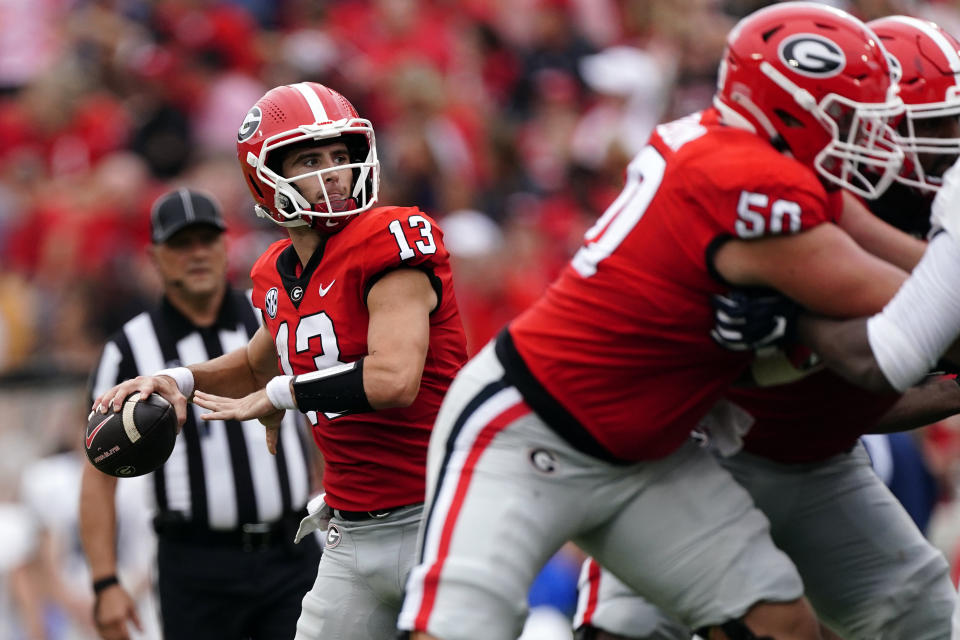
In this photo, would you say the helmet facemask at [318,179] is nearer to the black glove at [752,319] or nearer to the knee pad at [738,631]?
the black glove at [752,319]

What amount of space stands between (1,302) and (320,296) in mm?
5586

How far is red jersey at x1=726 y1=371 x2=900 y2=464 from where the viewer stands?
368 cm

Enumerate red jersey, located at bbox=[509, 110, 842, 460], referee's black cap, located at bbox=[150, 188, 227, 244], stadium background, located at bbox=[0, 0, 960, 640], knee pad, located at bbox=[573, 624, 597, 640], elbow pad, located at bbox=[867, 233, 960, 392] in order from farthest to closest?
stadium background, located at bbox=[0, 0, 960, 640], referee's black cap, located at bbox=[150, 188, 227, 244], knee pad, located at bbox=[573, 624, 597, 640], red jersey, located at bbox=[509, 110, 842, 460], elbow pad, located at bbox=[867, 233, 960, 392]

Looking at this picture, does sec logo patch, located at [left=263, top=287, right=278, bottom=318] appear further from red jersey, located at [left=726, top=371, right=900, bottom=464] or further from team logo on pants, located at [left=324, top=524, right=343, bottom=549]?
red jersey, located at [left=726, top=371, right=900, bottom=464]

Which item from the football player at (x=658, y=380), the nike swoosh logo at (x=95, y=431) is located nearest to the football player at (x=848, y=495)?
the football player at (x=658, y=380)

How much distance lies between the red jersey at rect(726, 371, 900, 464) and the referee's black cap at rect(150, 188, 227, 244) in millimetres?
2147

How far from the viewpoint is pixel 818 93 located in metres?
3.23

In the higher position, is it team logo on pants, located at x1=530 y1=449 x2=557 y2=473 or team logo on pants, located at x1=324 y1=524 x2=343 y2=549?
team logo on pants, located at x1=530 y1=449 x2=557 y2=473

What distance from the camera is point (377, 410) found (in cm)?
374

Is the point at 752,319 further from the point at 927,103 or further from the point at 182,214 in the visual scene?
the point at 182,214

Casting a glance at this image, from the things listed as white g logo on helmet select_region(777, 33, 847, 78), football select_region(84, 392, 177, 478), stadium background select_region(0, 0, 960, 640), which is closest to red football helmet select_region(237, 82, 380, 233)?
football select_region(84, 392, 177, 478)

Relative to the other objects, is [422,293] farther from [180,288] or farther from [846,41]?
[180,288]

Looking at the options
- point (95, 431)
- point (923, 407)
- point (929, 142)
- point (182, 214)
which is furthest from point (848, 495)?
point (182, 214)

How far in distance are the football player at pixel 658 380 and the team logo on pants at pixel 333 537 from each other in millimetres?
589
